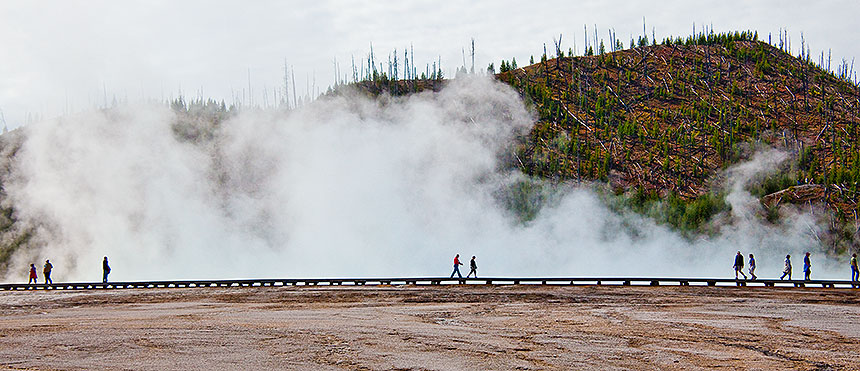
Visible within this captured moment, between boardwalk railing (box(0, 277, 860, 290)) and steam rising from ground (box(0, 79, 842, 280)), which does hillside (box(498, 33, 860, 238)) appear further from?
boardwalk railing (box(0, 277, 860, 290))

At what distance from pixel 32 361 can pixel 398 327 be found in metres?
6.71

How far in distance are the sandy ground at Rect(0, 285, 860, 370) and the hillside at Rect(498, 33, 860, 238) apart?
27.9 m

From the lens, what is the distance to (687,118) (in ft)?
190

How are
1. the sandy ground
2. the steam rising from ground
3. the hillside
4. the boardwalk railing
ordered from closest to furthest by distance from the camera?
the sandy ground → the boardwalk railing → the steam rising from ground → the hillside

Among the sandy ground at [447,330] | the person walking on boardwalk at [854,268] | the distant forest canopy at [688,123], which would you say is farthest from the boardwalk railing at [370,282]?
the distant forest canopy at [688,123]

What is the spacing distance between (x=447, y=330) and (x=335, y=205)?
110 feet

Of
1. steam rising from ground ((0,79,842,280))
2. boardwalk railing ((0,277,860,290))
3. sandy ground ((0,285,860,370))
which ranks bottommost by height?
sandy ground ((0,285,860,370))

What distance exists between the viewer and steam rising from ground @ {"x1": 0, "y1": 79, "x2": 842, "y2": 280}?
4203 cm

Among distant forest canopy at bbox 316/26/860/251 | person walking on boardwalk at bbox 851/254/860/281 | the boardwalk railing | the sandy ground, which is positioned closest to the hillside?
distant forest canopy at bbox 316/26/860/251

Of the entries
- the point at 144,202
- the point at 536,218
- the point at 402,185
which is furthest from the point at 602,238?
the point at 144,202

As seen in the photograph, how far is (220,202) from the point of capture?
1988 inches

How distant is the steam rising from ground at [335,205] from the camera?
4203cm

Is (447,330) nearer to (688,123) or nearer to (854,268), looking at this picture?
(854,268)

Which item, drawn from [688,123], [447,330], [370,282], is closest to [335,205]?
[370,282]
